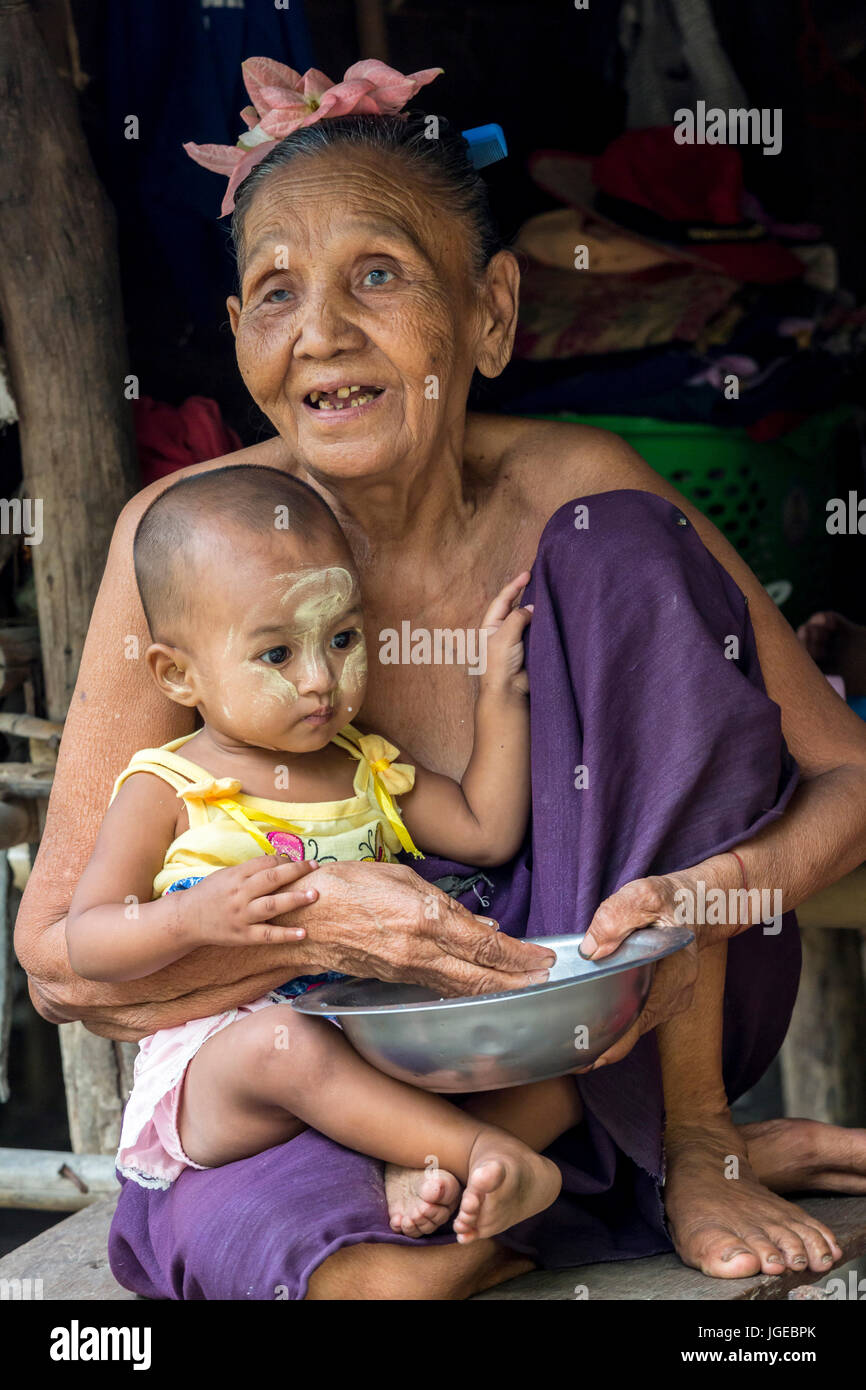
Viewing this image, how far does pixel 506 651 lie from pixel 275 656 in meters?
0.42

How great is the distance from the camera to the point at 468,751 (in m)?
2.45

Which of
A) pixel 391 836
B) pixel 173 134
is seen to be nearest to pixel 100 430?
pixel 173 134

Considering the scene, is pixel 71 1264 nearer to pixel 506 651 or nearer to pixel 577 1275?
pixel 577 1275

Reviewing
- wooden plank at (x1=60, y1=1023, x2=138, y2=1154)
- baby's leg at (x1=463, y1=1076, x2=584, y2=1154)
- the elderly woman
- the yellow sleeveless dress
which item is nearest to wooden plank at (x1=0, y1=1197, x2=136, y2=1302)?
the elderly woman

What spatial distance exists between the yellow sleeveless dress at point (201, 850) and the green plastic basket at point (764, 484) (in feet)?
5.92

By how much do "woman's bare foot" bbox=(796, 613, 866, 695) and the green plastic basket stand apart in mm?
333

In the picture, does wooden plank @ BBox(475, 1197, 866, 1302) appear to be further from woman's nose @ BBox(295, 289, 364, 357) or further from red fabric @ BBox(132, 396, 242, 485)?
red fabric @ BBox(132, 396, 242, 485)

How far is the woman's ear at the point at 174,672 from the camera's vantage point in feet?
6.86

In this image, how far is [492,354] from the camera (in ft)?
8.20

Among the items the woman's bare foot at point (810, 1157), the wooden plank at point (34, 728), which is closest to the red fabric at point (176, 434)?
the wooden plank at point (34, 728)

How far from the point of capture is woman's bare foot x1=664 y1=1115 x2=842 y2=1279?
2.01 meters

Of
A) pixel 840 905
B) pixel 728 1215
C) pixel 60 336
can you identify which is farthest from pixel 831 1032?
pixel 60 336
